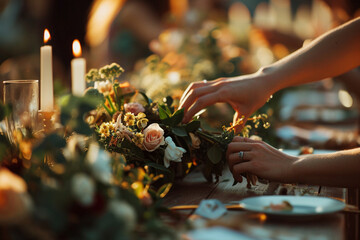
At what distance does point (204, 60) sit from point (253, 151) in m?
1.80

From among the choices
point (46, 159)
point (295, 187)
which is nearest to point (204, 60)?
point (295, 187)

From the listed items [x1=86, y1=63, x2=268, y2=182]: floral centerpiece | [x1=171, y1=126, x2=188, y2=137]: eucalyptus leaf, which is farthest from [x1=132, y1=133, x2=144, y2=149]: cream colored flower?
[x1=171, y1=126, x2=188, y2=137]: eucalyptus leaf

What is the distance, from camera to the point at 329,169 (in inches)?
44.8

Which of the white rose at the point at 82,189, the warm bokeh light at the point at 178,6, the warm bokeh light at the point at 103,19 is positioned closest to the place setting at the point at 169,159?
the white rose at the point at 82,189

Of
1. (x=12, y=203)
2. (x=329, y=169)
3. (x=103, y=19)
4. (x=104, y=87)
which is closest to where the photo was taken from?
(x=12, y=203)

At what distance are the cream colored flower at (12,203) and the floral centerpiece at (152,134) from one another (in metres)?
0.56

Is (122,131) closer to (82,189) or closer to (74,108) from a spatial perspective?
(74,108)

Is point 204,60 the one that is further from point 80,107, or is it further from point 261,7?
point 261,7

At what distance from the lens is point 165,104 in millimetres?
1438

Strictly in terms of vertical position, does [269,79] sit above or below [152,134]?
above

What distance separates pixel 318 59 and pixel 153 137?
627mm

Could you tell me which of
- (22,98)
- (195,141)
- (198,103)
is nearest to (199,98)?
(198,103)

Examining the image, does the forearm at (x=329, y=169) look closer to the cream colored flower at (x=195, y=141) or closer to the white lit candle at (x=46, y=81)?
the cream colored flower at (x=195, y=141)

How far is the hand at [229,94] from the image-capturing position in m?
1.34
